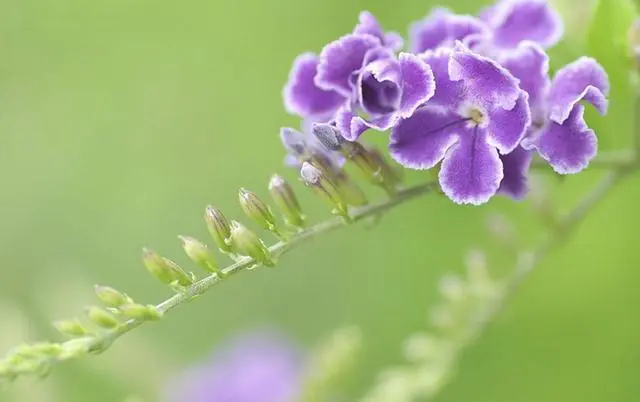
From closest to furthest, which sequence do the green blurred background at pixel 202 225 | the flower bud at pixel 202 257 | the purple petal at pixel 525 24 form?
the flower bud at pixel 202 257 < the purple petal at pixel 525 24 < the green blurred background at pixel 202 225

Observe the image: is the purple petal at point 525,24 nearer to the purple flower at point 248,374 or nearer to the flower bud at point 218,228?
the flower bud at point 218,228

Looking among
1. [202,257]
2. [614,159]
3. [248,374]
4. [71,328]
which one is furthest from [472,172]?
[248,374]

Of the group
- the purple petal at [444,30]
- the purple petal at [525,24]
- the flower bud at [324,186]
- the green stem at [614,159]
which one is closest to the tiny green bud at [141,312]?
the flower bud at [324,186]

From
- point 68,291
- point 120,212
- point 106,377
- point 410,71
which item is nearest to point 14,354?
point 410,71

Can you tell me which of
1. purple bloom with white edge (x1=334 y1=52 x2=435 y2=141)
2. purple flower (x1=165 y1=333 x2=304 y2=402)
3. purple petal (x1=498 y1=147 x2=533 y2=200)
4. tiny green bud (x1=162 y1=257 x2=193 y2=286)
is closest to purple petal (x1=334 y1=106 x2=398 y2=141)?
purple bloom with white edge (x1=334 y1=52 x2=435 y2=141)

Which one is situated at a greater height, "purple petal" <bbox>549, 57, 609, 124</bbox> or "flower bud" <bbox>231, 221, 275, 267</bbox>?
"purple petal" <bbox>549, 57, 609, 124</bbox>

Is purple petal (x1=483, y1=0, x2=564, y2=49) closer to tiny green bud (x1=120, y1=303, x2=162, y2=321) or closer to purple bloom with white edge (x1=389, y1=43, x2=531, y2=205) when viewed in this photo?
purple bloom with white edge (x1=389, y1=43, x2=531, y2=205)
